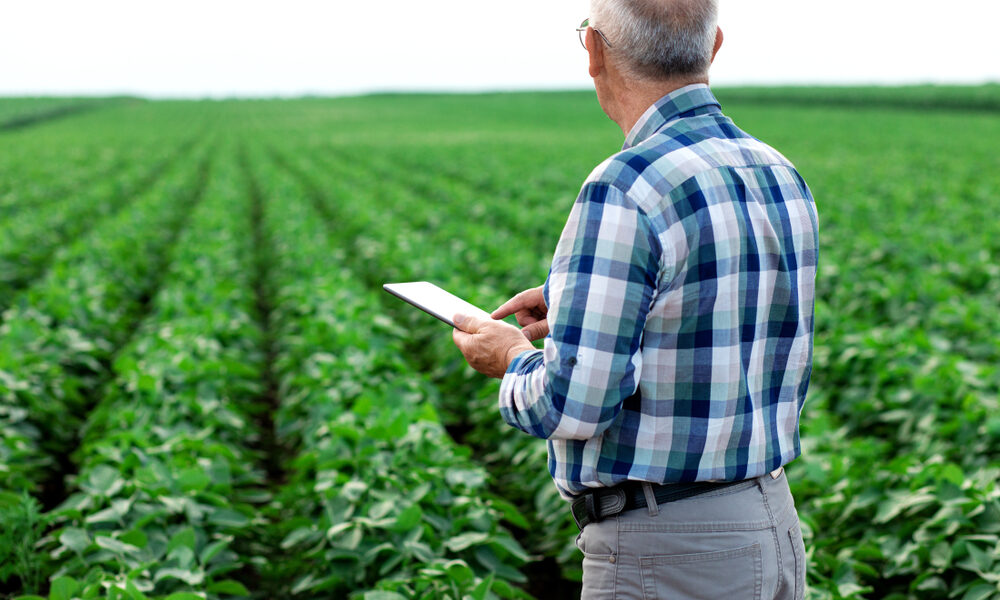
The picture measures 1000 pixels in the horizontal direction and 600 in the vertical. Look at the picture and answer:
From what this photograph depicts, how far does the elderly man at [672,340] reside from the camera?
147cm

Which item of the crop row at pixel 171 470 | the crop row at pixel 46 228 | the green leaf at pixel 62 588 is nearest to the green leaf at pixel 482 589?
the crop row at pixel 171 470

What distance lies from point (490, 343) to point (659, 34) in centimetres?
66

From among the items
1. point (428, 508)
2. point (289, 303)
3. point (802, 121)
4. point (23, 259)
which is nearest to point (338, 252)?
point (289, 303)

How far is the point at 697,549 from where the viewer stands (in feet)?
5.33

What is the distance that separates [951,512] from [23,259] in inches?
381

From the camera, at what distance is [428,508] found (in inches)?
141

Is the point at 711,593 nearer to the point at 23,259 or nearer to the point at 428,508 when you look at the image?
the point at 428,508

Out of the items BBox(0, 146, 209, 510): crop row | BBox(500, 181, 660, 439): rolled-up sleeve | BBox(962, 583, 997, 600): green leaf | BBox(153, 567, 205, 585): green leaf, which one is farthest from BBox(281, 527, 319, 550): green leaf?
BBox(962, 583, 997, 600): green leaf

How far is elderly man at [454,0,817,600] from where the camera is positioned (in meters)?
1.47

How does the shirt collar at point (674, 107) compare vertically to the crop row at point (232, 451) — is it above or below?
above

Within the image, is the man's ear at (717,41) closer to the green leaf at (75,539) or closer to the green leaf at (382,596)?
the green leaf at (382,596)

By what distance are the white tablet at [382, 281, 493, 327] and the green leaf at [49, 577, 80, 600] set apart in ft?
5.21

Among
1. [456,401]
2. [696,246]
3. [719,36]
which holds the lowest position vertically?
[456,401]

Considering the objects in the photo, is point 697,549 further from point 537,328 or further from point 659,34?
point 659,34
